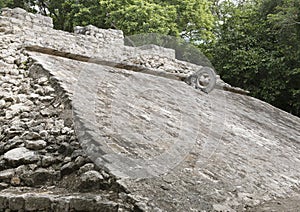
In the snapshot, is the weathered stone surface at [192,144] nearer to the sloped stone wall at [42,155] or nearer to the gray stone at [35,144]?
the sloped stone wall at [42,155]

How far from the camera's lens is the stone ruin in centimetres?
231

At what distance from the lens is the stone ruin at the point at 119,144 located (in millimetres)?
2314

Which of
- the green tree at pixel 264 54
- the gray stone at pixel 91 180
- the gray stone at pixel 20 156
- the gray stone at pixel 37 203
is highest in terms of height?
the green tree at pixel 264 54

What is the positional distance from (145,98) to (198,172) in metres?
1.69

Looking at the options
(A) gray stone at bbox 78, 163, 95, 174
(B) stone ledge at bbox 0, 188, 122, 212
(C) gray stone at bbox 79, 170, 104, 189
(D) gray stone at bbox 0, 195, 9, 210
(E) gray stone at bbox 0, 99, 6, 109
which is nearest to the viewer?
(B) stone ledge at bbox 0, 188, 122, 212

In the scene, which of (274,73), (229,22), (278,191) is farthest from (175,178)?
(229,22)

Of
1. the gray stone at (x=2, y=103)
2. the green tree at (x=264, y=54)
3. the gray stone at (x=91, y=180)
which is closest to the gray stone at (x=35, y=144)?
the gray stone at (x=91, y=180)

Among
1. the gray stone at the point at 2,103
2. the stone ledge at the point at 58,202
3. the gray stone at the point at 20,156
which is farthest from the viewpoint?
the gray stone at the point at 2,103

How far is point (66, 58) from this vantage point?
473 cm

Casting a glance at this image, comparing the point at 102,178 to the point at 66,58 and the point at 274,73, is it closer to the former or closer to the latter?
the point at 66,58

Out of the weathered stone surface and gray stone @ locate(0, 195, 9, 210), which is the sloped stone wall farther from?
the weathered stone surface

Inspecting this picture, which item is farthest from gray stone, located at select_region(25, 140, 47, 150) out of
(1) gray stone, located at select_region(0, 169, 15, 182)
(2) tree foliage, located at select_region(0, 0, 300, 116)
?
(2) tree foliage, located at select_region(0, 0, 300, 116)

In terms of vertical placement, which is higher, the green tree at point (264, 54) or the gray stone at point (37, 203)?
the green tree at point (264, 54)

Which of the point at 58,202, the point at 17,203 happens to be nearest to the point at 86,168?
the point at 58,202
